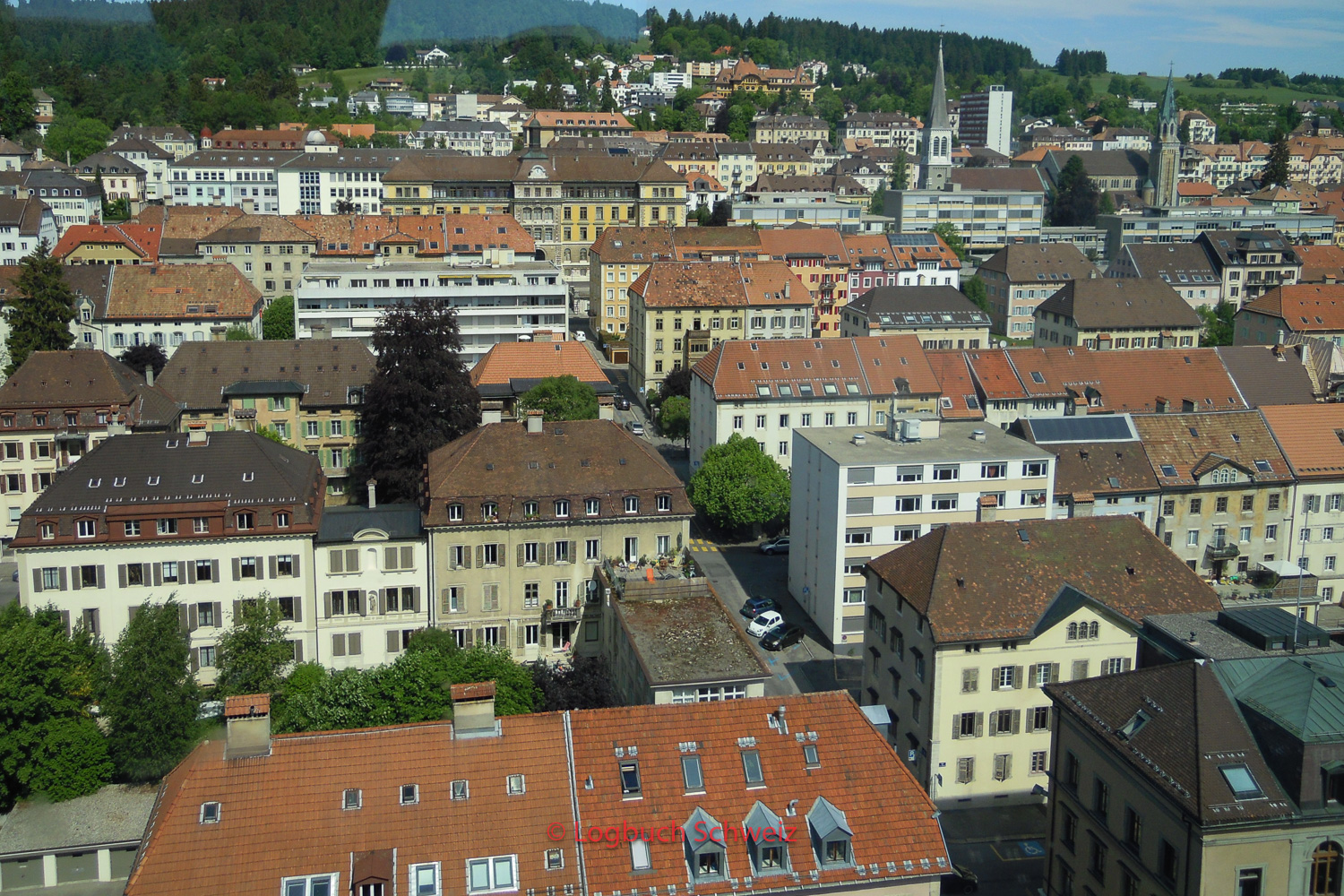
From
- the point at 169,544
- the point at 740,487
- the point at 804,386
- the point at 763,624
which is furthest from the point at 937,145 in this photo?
the point at 169,544

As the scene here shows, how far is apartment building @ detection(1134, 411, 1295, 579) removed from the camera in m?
55.8

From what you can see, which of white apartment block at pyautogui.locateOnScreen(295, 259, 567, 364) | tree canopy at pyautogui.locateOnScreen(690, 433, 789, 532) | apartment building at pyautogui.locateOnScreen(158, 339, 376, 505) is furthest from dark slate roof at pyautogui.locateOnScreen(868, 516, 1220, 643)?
white apartment block at pyautogui.locateOnScreen(295, 259, 567, 364)

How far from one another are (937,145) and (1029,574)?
13557cm

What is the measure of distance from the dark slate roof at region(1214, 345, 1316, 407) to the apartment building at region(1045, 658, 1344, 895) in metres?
43.3

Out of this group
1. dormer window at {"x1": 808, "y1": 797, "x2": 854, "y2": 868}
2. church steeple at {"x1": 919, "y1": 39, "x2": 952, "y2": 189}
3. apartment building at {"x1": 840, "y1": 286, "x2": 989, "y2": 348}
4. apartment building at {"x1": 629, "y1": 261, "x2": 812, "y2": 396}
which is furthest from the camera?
church steeple at {"x1": 919, "y1": 39, "x2": 952, "y2": 189}

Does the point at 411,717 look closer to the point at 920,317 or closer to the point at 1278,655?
the point at 1278,655

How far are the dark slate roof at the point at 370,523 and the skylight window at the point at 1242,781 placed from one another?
98.7 feet

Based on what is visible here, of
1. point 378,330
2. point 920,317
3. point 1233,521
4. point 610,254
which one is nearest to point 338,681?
point 378,330

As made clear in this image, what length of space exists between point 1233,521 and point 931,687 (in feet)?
79.5

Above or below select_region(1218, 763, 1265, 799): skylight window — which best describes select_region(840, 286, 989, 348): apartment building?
above

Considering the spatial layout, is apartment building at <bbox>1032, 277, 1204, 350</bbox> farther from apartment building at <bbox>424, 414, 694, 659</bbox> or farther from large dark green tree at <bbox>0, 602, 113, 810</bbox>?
large dark green tree at <bbox>0, 602, 113, 810</bbox>

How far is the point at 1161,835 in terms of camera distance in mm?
28344

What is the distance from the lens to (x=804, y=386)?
70.0m

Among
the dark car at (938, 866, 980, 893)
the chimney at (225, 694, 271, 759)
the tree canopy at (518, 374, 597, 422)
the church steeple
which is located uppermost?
the church steeple
